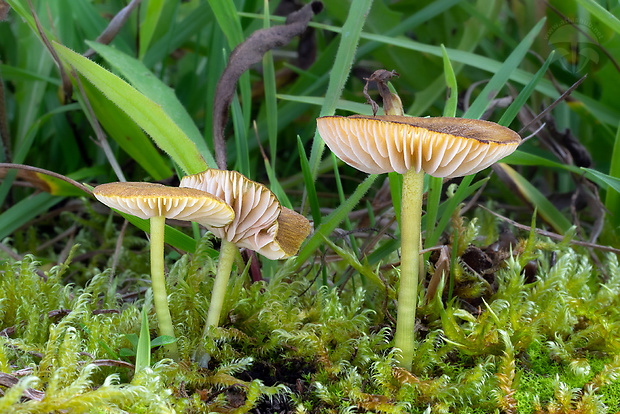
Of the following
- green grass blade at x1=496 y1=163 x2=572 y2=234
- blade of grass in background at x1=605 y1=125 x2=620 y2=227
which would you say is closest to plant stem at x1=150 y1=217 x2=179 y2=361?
green grass blade at x1=496 y1=163 x2=572 y2=234

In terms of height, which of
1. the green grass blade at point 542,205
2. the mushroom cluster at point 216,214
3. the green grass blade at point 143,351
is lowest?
the green grass blade at point 143,351

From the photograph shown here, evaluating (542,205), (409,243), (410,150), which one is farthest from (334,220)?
(542,205)

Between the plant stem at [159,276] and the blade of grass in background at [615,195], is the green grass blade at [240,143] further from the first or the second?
the blade of grass in background at [615,195]

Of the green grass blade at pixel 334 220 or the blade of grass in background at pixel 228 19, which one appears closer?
the green grass blade at pixel 334 220

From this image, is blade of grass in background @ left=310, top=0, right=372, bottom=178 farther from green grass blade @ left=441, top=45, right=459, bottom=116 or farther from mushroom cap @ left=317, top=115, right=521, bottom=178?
mushroom cap @ left=317, top=115, right=521, bottom=178

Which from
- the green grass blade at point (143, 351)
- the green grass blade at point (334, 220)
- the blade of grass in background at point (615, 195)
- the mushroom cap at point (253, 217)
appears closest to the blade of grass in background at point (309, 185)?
the green grass blade at point (334, 220)

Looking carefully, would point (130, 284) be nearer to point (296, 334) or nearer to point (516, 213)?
point (296, 334)

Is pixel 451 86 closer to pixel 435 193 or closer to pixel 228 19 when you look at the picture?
pixel 435 193

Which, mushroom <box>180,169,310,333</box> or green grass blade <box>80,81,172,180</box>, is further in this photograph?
green grass blade <box>80,81,172,180</box>
